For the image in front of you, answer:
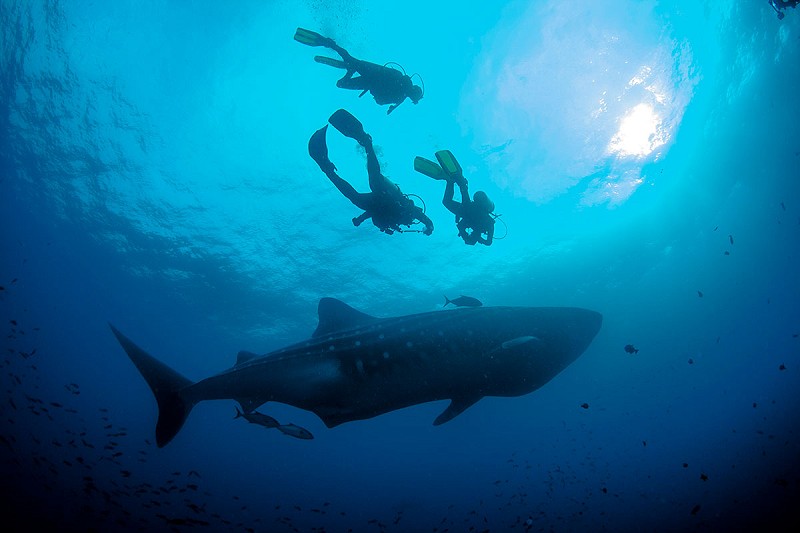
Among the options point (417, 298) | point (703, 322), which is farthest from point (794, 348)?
point (417, 298)

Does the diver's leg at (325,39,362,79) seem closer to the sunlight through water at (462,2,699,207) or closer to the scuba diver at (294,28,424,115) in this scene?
the scuba diver at (294,28,424,115)

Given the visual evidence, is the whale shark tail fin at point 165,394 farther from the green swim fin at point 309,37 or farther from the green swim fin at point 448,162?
the green swim fin at point 309,37

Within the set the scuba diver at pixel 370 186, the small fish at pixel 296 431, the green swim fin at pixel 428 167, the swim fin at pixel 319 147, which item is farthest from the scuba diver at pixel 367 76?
the small fish at pixel 296 431

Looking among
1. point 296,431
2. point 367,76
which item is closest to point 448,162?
point 367,76

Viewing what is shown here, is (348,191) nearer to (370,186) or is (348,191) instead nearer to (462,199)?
(370,186)

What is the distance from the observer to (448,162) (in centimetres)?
695

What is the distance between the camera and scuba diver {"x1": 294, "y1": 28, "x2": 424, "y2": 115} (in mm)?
7435

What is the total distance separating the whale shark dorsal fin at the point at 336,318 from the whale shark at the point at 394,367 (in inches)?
7.7

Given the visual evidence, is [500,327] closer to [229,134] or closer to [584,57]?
[584,57]

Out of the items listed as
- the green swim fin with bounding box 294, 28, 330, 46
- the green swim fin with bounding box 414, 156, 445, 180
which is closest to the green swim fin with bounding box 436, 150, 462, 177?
the green swim fin with bounding box 414, 156, 445, 180

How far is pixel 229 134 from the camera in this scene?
59.1 feet

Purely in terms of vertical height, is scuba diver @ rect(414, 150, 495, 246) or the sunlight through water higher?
the sunlight through water

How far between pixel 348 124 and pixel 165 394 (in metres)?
4.33

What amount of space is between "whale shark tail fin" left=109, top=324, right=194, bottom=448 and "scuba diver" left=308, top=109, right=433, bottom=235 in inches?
132
